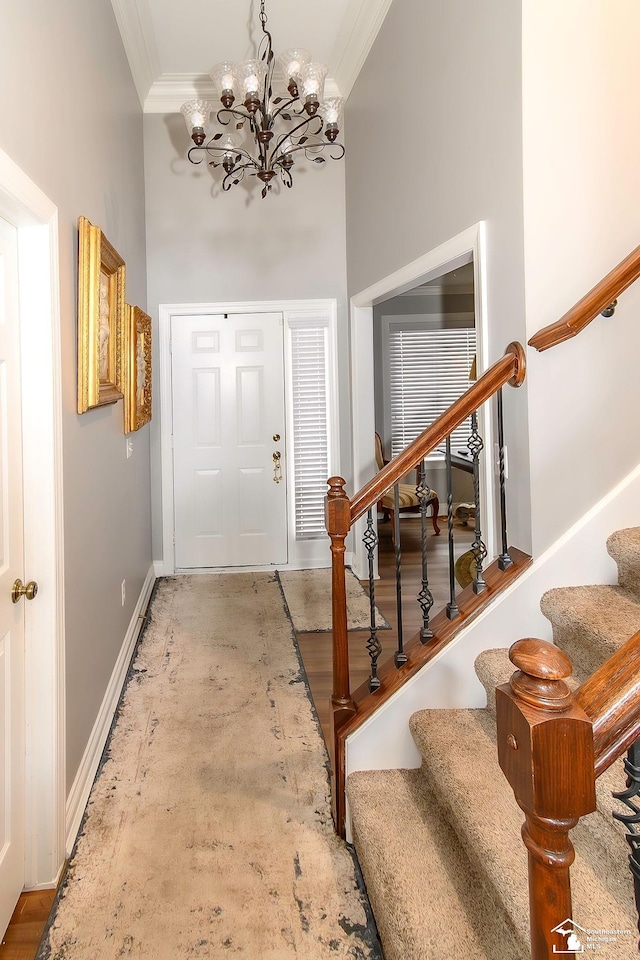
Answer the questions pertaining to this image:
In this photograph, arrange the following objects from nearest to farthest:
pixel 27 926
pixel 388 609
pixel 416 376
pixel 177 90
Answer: pixel 27 926 → pixel 388 609 → pixel 177 90 → pixel 416 376

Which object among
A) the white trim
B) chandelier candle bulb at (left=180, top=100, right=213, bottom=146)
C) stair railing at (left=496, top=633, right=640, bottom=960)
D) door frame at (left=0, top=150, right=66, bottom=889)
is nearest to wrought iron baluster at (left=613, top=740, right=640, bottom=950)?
stair railing at (left=496, top=633, right=640, bottom=960)

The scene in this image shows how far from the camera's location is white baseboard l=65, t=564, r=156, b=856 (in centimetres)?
214

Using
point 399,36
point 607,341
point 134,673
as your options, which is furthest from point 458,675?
point 399,36

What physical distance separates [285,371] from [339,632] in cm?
335

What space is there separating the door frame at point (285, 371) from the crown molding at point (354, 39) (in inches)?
62.0

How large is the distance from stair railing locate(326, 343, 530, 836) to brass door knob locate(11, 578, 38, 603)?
91cm

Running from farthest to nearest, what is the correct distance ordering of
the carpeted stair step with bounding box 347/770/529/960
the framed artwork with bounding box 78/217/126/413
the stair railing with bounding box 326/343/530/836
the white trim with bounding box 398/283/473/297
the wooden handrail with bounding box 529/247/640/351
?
the white trim with bounding box 398/283/473/297
the framed artwork with bounding box 78/217/126/413
the stair railing with bounding box 326/343/530/836
the wooden handrail with bounding box 529/247/640/351
the carpeted stair step with bounding box 347/770/529/960

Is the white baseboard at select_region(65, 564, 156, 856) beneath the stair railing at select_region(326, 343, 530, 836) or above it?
beneath

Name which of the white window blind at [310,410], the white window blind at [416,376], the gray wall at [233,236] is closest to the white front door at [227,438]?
the white window blind at [310,410]

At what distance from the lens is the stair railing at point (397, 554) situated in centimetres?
206

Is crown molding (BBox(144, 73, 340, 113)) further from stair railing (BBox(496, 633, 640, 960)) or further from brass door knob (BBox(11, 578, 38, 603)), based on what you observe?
stair railing (BBox(496, 633, 640, 960))

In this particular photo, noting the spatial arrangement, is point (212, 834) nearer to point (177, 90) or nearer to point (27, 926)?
point (27, 926)

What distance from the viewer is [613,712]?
0.79 metres

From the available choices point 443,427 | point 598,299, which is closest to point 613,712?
point 443,427
